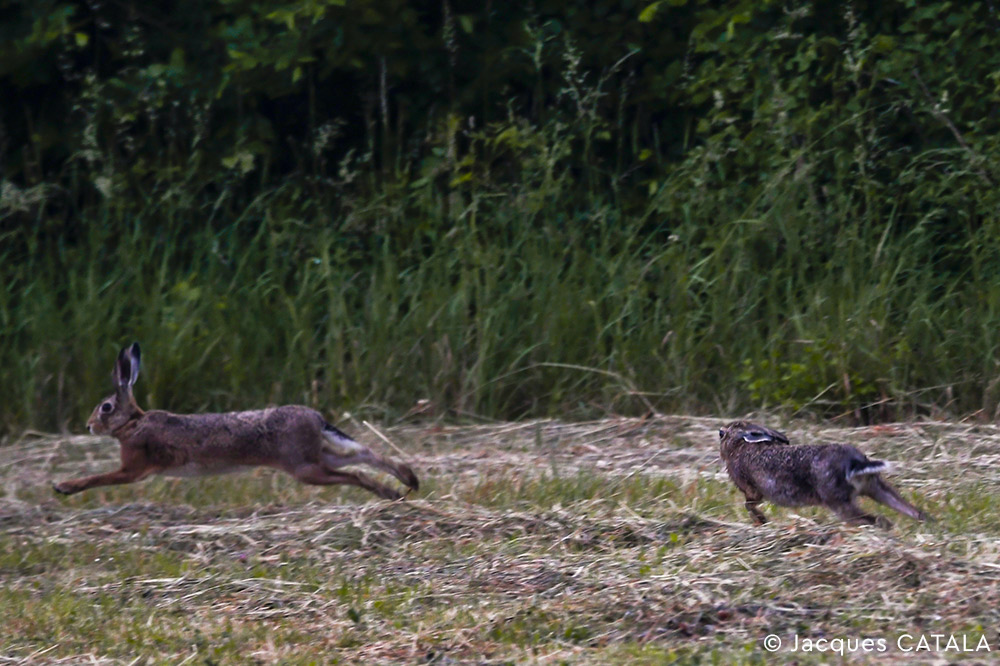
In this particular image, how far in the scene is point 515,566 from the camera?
4.91 meters

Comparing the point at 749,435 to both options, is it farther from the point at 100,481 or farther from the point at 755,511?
the point at 100,481

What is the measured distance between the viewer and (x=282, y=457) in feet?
21.8

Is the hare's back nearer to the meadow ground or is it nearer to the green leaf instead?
the meadow ground

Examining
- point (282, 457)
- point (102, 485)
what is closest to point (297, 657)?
point (282, 457)

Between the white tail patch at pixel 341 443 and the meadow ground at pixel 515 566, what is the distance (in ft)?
0.66

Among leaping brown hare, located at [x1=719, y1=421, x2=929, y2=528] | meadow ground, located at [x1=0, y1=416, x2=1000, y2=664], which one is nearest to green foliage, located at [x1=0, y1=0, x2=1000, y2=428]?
meadow ground, located at [x1=0, y1=416, x2=1000, y2=664]

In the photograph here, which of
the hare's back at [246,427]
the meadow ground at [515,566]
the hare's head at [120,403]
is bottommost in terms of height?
the meadow ground at [515,566]

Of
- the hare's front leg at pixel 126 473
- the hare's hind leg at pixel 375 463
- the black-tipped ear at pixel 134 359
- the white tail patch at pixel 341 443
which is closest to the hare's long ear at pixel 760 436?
the hare's hind leg at pixel 375 463

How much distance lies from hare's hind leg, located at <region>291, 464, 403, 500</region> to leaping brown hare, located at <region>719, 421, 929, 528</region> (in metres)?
1.75

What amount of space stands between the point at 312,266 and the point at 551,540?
4.55 m

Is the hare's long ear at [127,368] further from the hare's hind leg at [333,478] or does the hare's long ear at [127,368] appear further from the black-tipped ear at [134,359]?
the hare's hind leg at [333,478]

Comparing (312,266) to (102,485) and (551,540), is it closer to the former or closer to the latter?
(102,485)

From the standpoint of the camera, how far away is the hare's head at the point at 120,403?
7.11 metres

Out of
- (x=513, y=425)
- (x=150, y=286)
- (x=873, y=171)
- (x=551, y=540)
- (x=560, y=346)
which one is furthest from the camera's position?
(x=150, y=286)
